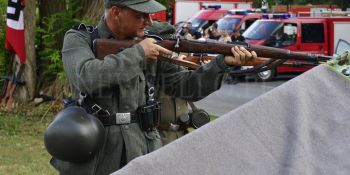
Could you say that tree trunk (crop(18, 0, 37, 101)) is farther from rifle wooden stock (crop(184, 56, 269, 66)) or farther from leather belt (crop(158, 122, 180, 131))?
leather belt (crop(158, 122, 180, 131))

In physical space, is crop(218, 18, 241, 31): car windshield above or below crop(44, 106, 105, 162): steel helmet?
below

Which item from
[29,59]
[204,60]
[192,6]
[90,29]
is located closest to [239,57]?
[90,29]

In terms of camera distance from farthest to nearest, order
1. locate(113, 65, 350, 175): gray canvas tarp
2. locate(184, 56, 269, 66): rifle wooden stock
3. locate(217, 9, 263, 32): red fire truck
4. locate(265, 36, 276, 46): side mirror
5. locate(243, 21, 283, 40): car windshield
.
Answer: locate(217, 9, 263, 32): red fire truck, locate(243, 21, 283, 40): car windshield, locate(265, 36, 276, 46): side mirror, locate(184, 56, 269, 66): rifle wooden stock, locate(113, 65, 350, 175): gray canvas tarp

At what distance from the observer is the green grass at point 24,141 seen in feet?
24.9

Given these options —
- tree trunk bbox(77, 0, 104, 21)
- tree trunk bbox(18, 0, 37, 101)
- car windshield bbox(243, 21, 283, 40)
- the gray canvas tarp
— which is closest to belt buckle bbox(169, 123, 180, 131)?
the gray canvas tarp

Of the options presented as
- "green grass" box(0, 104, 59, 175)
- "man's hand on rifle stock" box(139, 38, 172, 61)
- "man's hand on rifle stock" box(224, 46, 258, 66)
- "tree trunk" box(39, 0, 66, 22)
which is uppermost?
"tree trunk" box(39, 0, 66, 22)

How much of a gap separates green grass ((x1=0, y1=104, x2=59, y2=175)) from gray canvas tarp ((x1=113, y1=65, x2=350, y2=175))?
19.6 ft

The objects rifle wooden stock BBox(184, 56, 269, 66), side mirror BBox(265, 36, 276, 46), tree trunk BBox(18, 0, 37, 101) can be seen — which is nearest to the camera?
rifle wooden stock BBox(184, 56, 269, 66)

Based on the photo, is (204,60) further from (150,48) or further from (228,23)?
(228,23)

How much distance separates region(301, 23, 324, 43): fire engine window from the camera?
21.2 m

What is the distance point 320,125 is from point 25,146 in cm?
782

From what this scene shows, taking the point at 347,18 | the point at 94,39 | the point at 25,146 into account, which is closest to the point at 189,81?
the point at 94,39

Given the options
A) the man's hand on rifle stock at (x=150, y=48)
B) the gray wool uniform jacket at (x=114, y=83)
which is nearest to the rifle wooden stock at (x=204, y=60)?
the gray wool uniform jacket at (x=114, y=83)

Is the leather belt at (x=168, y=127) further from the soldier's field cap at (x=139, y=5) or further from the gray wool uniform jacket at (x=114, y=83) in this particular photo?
the soldier's field cap at (x=139, y=5)
